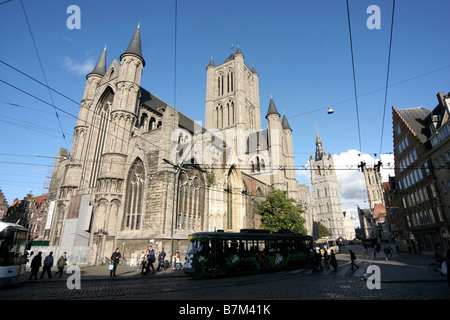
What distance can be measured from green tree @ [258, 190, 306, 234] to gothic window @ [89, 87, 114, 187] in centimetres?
2105

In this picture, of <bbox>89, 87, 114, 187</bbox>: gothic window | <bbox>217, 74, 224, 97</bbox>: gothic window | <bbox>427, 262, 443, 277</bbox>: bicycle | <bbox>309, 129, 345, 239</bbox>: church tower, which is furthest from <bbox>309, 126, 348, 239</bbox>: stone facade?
<bbox>427, 262, 443, 277</bbox>: bicycle

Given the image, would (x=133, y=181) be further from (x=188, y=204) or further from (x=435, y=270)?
(x=435, y=270)

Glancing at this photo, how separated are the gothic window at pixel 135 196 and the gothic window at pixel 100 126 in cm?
491

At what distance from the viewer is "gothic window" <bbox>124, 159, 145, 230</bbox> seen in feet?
69.1

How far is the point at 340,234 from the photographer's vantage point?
84.9m

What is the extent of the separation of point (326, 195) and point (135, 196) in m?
83.1

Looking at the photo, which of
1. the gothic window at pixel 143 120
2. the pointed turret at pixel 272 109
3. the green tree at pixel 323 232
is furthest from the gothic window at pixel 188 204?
the green tree at pixel 323 232

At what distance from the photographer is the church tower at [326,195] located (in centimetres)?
8738

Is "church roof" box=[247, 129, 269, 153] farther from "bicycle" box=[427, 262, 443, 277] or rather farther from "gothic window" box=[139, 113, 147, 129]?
"bicycle" box=[427, 262, 443, 277]

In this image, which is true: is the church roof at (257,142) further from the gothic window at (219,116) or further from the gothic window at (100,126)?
the gothic window at (100,126)

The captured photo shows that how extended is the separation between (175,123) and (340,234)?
271 ft
